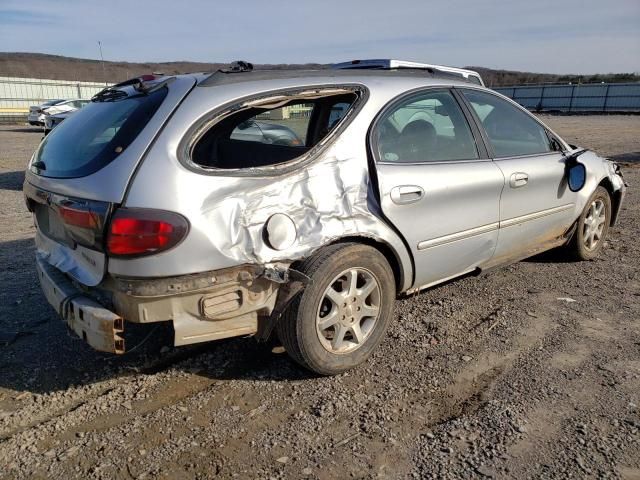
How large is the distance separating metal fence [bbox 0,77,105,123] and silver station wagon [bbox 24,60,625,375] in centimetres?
3515

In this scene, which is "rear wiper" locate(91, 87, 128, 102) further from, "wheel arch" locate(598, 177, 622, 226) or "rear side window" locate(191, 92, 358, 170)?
"wheel arch" locate(598, 177, 622, 226)

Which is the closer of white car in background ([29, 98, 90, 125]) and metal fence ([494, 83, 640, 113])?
white car in background ([29, 98, 90, 125])

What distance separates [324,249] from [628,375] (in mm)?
1944

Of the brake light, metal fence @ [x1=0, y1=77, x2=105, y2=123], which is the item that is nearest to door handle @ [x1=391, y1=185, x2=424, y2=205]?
the brake light

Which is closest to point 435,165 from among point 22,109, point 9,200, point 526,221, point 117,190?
point 526,221

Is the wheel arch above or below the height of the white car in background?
above

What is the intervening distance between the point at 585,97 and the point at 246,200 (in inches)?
1812

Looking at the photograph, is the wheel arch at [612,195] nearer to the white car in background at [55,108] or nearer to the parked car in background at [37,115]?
the white car in background at [55,108]

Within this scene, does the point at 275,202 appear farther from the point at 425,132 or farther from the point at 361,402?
the point at 425,132

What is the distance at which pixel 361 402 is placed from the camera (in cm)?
291

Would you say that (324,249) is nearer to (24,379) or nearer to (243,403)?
(243,403)

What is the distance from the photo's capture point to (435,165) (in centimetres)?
352

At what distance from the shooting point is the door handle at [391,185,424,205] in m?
3.21

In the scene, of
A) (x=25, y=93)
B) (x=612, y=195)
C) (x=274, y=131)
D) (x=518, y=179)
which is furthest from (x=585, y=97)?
(x=274, y=131)
